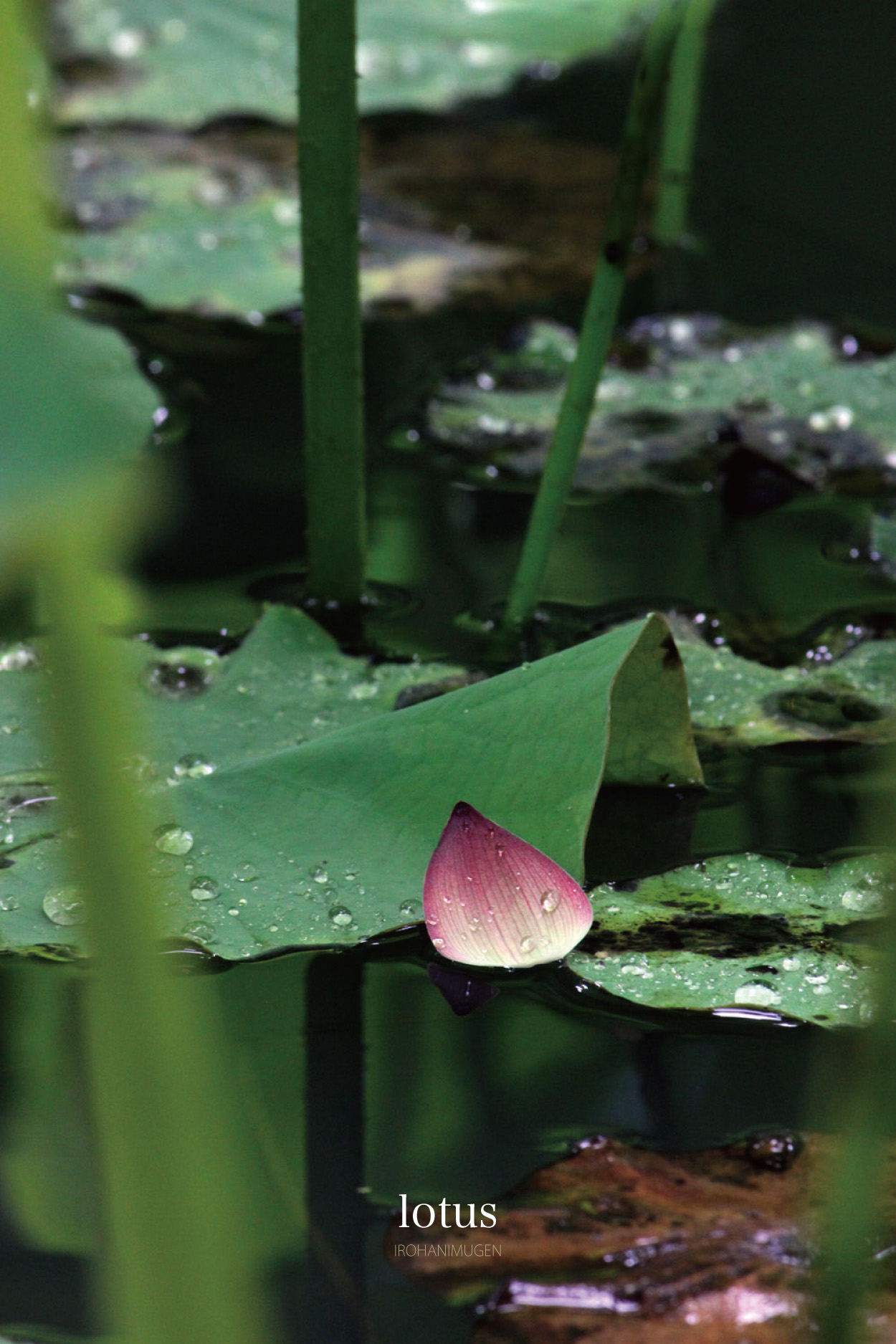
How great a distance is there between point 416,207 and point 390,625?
2.84 feet

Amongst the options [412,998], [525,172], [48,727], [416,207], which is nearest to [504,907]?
[412,998]

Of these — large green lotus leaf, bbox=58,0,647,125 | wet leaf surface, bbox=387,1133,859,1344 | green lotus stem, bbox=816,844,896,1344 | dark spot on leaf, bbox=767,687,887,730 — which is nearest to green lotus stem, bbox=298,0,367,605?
dark spot on leaf, bbox=767,687,887,730

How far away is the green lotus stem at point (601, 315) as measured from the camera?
69 cm

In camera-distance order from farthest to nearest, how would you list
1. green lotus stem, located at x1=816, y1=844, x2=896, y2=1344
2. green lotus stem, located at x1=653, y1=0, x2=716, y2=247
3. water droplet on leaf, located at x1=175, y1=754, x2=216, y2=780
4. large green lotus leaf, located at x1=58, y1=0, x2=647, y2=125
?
1. large green lotus leaf, located at x1=58, y1=0, x2=647, y2=125
2. green lotus stem, located at x1=653, y1=0, x2=716, y2=247
3. water droplet on leaf, located at x1=175, y1=754, x2=216, y2=780
4. green lotus stem, located at x1=816, y1=844, x2=896, y2=1344

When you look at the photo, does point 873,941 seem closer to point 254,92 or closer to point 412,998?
Result: point 412,998

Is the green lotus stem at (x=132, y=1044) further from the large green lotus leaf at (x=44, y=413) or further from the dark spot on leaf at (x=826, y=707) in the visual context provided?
the dark spot on leaf at (x=826, y=707)

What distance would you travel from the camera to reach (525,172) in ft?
5.46

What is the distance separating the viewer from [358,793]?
644 mm

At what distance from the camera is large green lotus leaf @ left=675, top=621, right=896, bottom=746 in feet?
2.48

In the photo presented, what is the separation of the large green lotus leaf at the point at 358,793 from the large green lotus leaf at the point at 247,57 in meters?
1.28

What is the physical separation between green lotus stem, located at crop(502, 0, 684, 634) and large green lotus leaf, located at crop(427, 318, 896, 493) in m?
0.24

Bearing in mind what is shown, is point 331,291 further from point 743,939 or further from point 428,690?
point 743,939

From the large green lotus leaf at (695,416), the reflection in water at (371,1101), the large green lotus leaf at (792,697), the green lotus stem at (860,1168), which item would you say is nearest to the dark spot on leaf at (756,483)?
the large green lotus leaf at (695,416)

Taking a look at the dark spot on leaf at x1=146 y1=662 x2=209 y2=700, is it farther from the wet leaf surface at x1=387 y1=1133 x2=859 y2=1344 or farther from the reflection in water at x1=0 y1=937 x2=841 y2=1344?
the wet leaf surface at x1=387 y1=1133 x2=859 y2=1344
